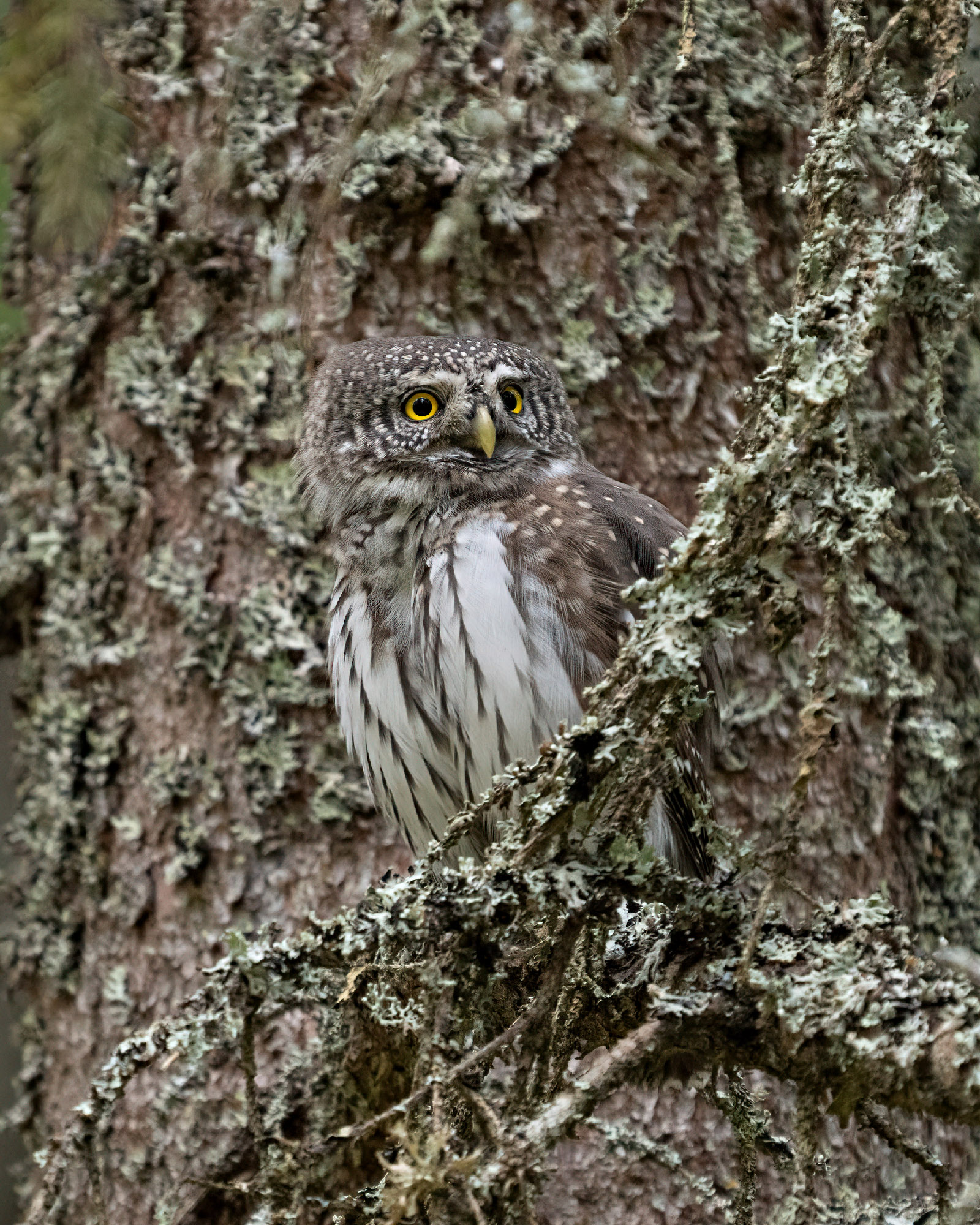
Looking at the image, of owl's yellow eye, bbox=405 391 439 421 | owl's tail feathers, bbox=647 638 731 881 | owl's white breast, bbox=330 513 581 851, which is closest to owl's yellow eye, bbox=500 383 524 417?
owl's yellow eye, bbox=405 391 439 421

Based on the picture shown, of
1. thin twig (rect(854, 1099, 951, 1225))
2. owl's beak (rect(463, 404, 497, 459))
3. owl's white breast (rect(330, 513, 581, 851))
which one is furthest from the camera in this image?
owl's beak (rect(463, 404, 497, 459))

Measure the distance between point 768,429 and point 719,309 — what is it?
5.33 ft

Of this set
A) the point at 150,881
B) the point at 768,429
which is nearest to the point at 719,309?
the point at 768,429

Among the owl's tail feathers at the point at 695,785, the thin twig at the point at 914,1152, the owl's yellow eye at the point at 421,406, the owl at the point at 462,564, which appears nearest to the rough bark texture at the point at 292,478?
the owl's tail feathers at the point at 695,785

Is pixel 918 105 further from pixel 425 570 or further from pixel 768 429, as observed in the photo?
pixel 425 570

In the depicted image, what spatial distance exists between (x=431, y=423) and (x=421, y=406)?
0.15 feet

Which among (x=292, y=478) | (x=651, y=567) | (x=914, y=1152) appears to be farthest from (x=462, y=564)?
(x=914, y=1152)

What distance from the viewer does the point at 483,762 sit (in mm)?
2703

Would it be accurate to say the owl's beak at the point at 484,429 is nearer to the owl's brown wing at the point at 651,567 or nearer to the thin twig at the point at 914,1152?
the owl's brown wing at the point at 651,567

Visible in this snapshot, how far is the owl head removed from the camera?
114 inches

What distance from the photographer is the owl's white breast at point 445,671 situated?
103 inches

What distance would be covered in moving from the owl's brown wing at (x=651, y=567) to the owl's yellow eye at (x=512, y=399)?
22 cm

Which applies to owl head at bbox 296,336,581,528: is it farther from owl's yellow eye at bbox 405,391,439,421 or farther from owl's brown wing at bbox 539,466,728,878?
owl's brown wing at bbox 539,466,728,878

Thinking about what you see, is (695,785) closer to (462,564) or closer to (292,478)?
(462,564)
